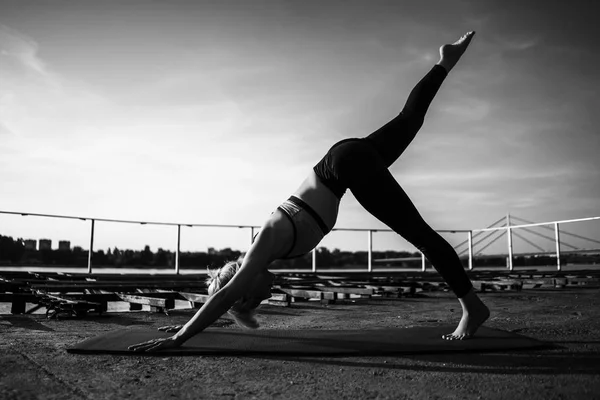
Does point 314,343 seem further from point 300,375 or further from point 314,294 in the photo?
point 314,294

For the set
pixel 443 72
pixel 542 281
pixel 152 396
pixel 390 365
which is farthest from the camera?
pixel 542 281

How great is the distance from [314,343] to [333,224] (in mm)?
706

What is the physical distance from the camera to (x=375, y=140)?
2.83 metres

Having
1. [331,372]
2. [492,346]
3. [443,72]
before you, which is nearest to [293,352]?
[331,372]

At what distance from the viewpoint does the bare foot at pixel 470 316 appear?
2717 millimetres

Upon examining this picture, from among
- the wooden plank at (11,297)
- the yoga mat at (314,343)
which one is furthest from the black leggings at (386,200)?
the wooden plank at (11,297)

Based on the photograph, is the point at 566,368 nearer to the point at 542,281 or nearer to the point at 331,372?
the point at 331,372

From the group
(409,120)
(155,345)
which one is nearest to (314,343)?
(155,345)

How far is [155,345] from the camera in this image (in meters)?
2.36

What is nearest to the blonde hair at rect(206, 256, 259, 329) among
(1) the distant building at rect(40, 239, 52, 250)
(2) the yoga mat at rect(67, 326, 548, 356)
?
(2) the yoga mat at rect(67, 326, 548, 356)

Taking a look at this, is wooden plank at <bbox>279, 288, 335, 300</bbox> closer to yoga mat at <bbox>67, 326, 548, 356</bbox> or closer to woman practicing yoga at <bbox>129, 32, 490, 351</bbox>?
yoga mat at <bbox>67, 326, 548, 356</bbox>

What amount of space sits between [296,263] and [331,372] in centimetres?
1362

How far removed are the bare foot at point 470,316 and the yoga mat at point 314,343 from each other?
6cm

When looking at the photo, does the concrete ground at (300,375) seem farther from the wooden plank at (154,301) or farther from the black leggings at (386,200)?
the wooden plank at (154,301)
